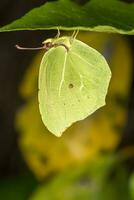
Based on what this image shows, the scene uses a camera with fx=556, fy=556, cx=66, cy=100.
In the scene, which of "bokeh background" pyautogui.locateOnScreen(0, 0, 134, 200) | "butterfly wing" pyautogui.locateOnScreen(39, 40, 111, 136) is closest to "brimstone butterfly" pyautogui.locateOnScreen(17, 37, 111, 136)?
"butterfly wing" pyautogui.locateOnScreen(39, 40, 111, 136)

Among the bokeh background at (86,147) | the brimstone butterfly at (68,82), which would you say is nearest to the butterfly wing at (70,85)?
the brimstone butterfly at (68,82)

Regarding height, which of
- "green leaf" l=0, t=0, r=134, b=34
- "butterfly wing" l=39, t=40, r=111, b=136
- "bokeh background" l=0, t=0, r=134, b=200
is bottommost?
"bokeh background" l=0, t=0, r=134, b=200

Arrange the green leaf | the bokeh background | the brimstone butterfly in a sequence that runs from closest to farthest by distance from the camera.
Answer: the green leaf < the brimstone butterfly < the bokeh background

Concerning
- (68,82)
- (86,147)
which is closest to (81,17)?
(68,82)

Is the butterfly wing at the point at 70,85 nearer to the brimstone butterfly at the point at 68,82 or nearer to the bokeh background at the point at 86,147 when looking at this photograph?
the brimstone butterfly at the point at 68,82

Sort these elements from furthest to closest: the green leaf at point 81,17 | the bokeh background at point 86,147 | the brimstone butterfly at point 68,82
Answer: the bokeh background at point 86,147
the brimstone butterfly at point 68,82
the green leaf at point 81,17

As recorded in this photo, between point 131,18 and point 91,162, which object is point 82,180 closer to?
point 91,162

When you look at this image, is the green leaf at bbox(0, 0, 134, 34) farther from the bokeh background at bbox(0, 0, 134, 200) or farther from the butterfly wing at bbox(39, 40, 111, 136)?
the bokeh background at bbox(0, 0, 134, 200)

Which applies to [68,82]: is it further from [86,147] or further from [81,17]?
[86,147]
